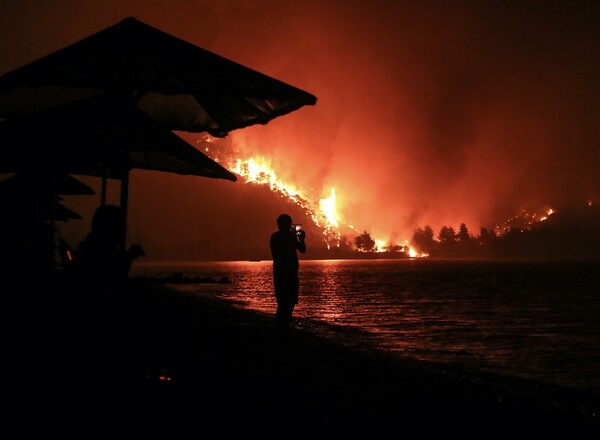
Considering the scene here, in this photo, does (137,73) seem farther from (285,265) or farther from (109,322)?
(285,265)

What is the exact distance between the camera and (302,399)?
6754 mm

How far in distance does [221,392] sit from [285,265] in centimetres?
500

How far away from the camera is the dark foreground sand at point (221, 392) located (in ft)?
14.3

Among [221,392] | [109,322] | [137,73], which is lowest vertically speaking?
[221,392]

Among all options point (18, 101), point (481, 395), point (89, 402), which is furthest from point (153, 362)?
point (481, 395)

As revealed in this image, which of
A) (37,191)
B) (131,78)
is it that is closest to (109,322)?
(131,78)

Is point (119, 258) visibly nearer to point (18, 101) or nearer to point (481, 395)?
A: point (18, 101)

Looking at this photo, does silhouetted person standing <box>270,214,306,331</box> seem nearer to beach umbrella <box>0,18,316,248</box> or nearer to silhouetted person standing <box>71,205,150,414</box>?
beach umbrella <box>0,18,316,248</box>

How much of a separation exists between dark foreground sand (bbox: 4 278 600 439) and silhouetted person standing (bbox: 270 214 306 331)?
42.4 inches

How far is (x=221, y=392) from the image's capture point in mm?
6594

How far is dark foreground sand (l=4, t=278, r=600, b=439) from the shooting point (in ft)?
14.3

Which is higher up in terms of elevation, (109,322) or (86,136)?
(86,136)

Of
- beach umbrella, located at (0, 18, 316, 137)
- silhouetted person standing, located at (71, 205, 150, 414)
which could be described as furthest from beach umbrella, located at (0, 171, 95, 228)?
silhouetted person standing, located at (71, 205, 150, 414)

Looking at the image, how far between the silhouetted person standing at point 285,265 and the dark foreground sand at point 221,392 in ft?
3.54
